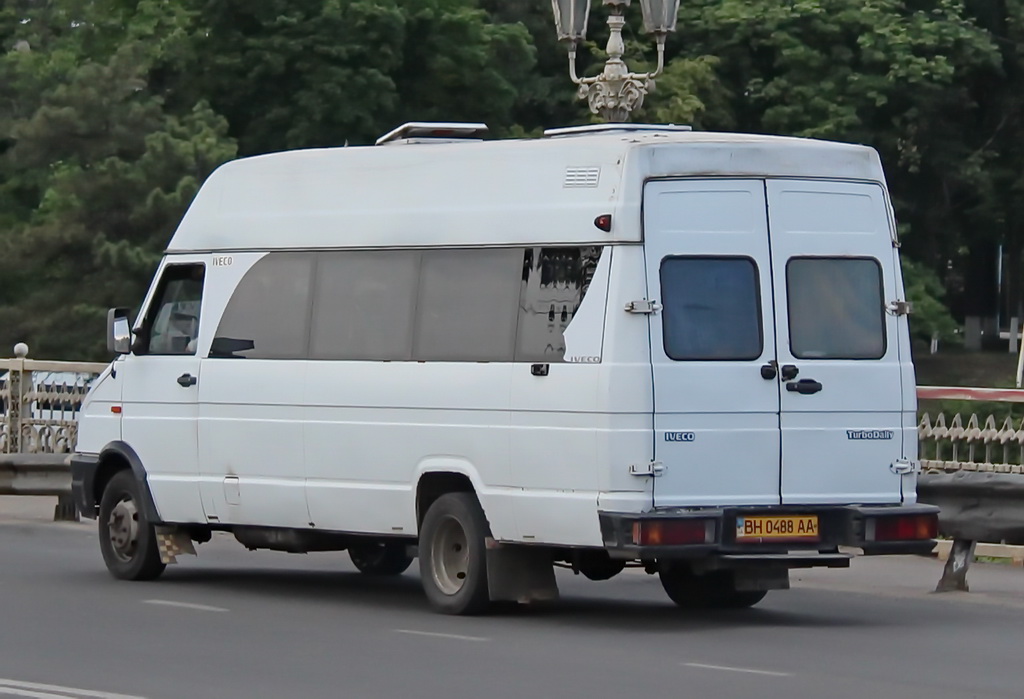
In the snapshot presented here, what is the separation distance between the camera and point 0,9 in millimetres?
49125

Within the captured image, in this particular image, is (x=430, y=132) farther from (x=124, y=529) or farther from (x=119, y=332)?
(x=124, y=529)

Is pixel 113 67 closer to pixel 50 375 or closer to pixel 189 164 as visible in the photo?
pixel 189 164

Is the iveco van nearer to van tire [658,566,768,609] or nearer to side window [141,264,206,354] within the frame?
van tire [658,566,768,609]

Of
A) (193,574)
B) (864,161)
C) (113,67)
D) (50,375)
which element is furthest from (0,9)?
(864,161)

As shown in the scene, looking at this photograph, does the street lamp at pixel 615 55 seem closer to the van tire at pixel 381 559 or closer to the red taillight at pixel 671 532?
the van tire at pixel 381 559

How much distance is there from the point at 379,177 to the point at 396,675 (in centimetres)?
419

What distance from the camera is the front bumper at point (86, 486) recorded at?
15.7 metres

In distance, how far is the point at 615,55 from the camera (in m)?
20.7

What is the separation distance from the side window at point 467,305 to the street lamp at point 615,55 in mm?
7151

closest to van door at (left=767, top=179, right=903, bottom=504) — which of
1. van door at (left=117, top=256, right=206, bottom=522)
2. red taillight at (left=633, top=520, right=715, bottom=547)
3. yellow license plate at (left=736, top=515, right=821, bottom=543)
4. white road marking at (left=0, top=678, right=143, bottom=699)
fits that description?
yellow license plate at (left=736, top=515, right=821, bottom=543)

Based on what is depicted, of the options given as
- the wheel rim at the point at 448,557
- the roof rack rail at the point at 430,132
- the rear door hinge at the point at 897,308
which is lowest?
the wheel rim at the point at 448,557

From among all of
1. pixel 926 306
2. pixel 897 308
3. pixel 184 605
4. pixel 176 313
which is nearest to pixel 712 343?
pixel 897 308

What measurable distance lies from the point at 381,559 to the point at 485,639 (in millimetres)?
4042

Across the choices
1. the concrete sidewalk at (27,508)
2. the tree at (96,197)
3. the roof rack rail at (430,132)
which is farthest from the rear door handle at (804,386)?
the tree at (96,197)
